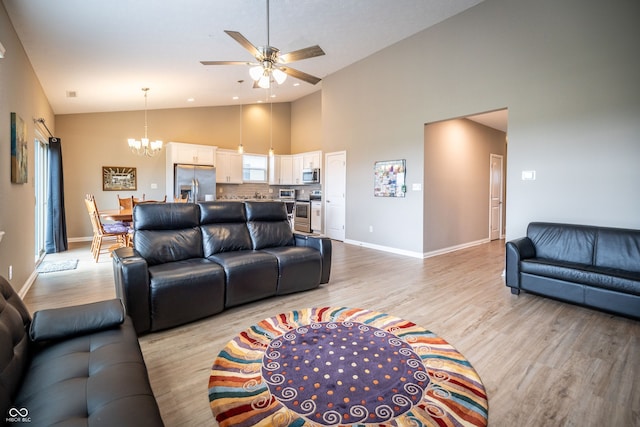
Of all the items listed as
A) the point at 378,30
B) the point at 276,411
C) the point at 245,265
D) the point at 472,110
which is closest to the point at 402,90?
the point at 378,30

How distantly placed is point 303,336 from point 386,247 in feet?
12.9

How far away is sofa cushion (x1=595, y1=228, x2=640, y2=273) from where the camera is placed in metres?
3.08

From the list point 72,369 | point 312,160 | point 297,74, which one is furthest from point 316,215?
point 72,369

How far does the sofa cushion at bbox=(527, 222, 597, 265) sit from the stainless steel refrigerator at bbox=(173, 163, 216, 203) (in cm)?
681

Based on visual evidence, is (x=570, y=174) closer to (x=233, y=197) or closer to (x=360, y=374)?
(x=360, y=374)

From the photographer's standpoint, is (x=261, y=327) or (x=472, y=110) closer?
(x=261, y=327)

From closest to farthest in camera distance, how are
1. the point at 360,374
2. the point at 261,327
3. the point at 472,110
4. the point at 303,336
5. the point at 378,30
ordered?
1. the point at 360,374
2. the point at 303,336
3. the point at 261,327
4. the point at 472,110
5. the point at 378,30

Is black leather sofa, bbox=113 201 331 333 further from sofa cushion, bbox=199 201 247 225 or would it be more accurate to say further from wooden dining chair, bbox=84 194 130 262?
wooden dining chair, bbox=84 194 130 262

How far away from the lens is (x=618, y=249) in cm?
318

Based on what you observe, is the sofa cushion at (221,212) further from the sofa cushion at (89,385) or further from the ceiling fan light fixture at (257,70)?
the sofa cushion at (89,385)

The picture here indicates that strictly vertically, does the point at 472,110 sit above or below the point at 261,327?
above

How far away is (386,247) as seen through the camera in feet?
20.2

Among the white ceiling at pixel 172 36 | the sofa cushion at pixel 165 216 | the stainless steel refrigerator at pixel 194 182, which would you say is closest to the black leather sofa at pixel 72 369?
the sofa cushion at pixel 165 216

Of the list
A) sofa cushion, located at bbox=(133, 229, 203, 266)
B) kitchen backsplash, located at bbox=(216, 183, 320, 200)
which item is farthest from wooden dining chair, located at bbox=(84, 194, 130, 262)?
kitchen backsplash, located at bbox=(216, 183, 320, 200)
